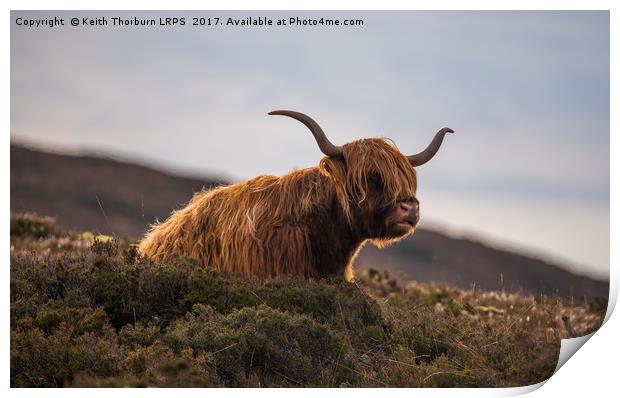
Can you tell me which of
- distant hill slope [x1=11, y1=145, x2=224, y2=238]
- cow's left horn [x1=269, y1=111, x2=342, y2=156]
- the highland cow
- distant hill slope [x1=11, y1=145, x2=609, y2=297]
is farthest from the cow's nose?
distant hill slope [x1=11, y1=145, x2=609, y2=297]

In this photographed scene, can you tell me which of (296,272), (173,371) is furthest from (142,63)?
(173,371)

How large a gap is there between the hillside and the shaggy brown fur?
35 cm

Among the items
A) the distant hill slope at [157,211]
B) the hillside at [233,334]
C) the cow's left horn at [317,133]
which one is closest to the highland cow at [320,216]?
the cow's left horn at [317,133]

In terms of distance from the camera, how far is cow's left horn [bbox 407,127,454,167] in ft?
28.5

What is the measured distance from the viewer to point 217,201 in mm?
8945

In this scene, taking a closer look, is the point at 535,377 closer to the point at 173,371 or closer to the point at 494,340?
the point at 494,340

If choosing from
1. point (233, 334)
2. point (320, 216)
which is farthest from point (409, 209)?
point (233, 334)

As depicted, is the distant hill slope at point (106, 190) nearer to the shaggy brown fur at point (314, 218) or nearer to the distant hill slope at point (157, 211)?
the distant hill slope at point (157, 211)

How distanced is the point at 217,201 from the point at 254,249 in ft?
2.85

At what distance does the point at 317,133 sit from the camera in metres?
8.26

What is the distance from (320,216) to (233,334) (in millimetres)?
1763

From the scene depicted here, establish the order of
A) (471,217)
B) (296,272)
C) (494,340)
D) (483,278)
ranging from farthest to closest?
(483,278) < (471,217) < (296,272) < (494,340)
